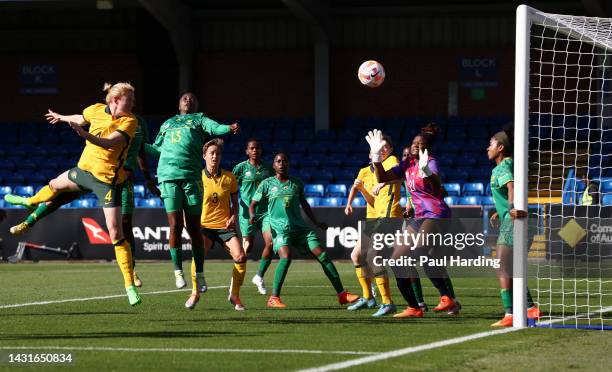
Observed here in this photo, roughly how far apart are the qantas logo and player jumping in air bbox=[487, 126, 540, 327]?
57.1 feet

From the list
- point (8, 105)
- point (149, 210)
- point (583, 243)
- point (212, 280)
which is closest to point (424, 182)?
point (212, 280)

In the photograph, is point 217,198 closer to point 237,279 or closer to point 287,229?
point 287,229

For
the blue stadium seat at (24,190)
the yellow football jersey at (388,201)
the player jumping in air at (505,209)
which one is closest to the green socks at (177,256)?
the yellow football jersey at (388,201)

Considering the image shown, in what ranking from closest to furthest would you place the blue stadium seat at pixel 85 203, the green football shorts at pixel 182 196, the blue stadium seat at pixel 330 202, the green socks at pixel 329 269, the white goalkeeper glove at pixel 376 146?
the white goalkeeper glove at pixel 376 146
the green football shorts at pixel 182 196
the green socks at pixel 329 269
the blue stadium seat at pixel 330 202
the blue stadium seat at pixel 85 203

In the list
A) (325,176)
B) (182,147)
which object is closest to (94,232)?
(325,176)

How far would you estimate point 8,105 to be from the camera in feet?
130

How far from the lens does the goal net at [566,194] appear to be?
1060 cm

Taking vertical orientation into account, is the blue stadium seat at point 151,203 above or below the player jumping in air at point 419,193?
below

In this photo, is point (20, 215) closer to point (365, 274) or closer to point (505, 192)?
point (365, 274)

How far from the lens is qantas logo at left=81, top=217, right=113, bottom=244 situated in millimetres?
27484

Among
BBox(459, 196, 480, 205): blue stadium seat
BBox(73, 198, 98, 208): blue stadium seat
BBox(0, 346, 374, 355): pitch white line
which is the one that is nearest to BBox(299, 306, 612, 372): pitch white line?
BBox(0, 346, 374, 355): pitch white line

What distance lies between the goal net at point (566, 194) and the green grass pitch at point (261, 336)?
3.26ft

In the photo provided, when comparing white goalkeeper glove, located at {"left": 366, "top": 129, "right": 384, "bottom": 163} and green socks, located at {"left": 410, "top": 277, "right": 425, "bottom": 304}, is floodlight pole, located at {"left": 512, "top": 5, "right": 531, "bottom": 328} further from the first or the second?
green socks, located at {"left": 410, "top": 277, "right": 425, "bottom": 304}

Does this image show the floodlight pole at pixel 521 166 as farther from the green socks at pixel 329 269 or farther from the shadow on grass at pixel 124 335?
the green socks at pixel 329 269
